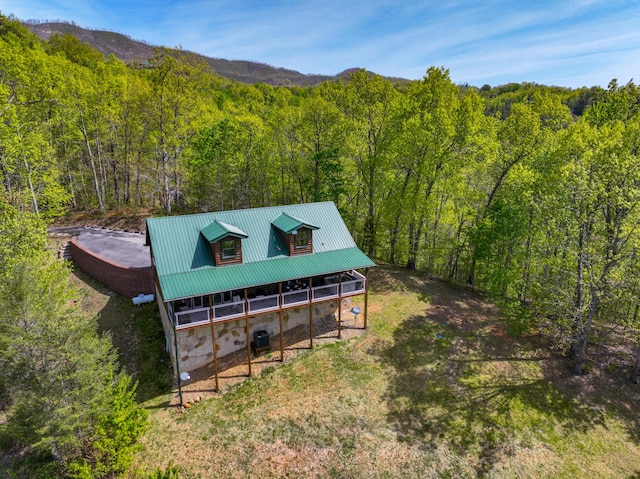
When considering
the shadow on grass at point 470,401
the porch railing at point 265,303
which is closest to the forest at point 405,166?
the shadow on grass at point 470,401

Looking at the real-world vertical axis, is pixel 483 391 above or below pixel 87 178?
below

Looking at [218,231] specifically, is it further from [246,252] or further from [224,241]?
[246,252]

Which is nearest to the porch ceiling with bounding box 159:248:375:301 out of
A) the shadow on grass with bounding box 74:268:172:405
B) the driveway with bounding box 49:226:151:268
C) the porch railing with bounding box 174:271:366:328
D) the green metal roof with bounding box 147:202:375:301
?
the green metal roof with bounding box 147:202:375:301

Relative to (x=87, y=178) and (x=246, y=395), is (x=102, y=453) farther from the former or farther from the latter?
(x=87, y=178)

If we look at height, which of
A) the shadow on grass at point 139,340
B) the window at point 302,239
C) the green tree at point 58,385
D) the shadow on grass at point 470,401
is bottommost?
the shadow on grass at point 470,401

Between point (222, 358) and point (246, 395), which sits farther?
point (222, 358)

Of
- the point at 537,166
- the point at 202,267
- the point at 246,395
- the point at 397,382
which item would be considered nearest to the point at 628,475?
the point at 397,382

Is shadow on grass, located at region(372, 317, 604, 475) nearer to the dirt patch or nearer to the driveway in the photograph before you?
the driveway

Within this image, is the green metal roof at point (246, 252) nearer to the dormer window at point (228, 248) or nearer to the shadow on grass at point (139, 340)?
the dormer window at point (228, 248)
